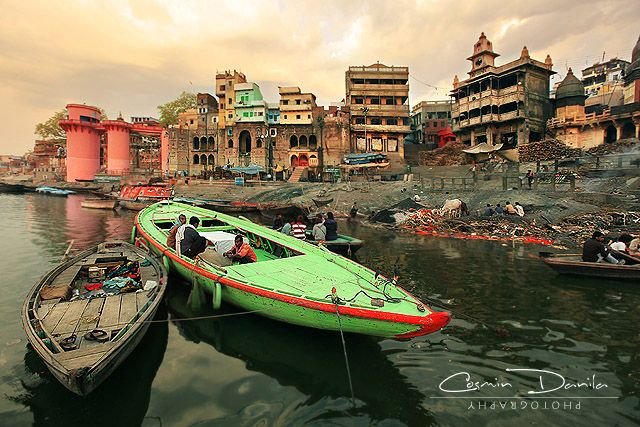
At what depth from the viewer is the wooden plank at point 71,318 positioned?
19.0 feet

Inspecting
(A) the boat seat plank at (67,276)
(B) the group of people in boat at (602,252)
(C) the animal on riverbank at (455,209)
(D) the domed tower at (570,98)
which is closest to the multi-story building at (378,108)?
(D) the domed tower at (570,98)

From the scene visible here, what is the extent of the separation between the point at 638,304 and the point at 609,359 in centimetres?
390

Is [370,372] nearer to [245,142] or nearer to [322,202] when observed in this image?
[322,202]

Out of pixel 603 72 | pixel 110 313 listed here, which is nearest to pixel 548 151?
pixel 110 313

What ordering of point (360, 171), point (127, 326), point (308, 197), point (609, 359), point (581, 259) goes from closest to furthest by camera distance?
point (127, 326) < point (609, 359) < point (581, 259) < point (308, 197) < point (360, 171)

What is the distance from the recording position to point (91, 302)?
706 centimetres

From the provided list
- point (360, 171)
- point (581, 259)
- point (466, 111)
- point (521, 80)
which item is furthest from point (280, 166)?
point (581, 259)

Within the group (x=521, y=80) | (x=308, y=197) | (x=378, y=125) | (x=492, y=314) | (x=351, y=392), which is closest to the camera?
(x=351, y=392)

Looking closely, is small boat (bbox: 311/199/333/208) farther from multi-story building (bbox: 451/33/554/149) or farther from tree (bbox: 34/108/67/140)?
tree (bbox: 34/108/67/140)

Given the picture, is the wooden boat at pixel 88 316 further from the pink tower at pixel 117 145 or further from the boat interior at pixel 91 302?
the pink tower at pixel 117 145

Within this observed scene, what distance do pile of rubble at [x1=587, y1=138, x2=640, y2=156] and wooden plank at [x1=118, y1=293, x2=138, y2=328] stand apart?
40412 millimetres

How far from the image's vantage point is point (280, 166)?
184 feet

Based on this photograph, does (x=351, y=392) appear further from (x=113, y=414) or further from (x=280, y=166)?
(x=280, y=166)

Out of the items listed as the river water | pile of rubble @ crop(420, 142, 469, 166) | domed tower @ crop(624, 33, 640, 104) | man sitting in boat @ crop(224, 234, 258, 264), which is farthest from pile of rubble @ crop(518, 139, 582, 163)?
man sitting in boat @ crop(224, 234, 258, 264)
